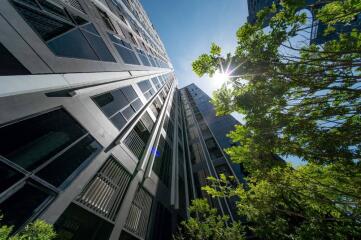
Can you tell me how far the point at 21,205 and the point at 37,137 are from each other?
1.56m

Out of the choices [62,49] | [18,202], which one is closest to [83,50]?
[62,49]

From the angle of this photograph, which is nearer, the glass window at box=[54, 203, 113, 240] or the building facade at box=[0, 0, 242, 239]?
the building facade at box=[0, 0, 242, 239]

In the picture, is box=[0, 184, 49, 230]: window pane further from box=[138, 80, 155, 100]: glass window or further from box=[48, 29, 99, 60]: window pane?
box=[138, 80, 155, 100]: glass window

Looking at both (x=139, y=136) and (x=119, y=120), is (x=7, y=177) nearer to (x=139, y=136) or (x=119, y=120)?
(x=119, y=120)

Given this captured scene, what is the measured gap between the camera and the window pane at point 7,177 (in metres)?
3.42

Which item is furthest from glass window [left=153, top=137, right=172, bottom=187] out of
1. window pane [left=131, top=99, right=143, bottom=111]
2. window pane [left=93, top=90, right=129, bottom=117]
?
window pane [left=93, top=90, right=129, bottom=117]

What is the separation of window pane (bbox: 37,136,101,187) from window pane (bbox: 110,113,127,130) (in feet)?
5.68

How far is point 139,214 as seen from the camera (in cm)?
778

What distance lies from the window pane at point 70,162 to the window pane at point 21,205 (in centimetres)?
38

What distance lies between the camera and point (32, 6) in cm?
553

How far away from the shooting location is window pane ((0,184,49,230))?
338cm

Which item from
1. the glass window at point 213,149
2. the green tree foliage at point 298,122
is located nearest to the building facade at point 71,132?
the green tree foliage at point 298,122

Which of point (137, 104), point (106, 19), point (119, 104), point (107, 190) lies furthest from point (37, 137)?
point (106, 19)

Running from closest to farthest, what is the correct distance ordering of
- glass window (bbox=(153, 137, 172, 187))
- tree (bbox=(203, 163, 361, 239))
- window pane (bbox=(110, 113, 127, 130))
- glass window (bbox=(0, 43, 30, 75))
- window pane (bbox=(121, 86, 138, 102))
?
glass window (bbox=(0, 43, 30, 75)) < tree (bbox=(203, 163, 361, 239)) < window pane (bbox=(110, 113, 127, 130)) < window pane (bbox=(121, 86, 138, 102)) < glass window (bbox=(153, 137, 172, 187))
